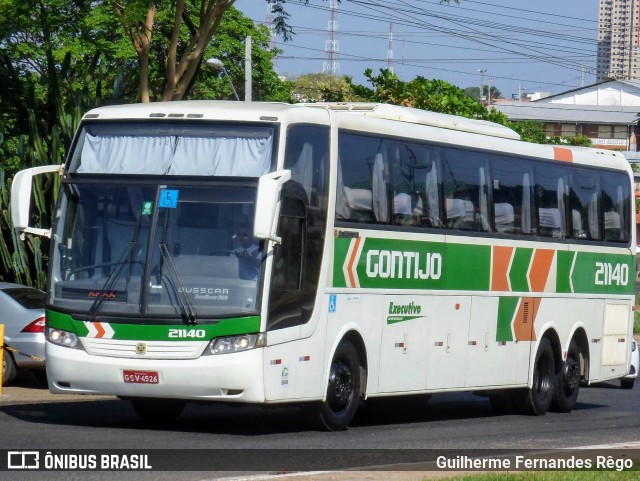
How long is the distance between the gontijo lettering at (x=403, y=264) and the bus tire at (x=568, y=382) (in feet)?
13.3

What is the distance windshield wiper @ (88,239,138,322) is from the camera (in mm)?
13352

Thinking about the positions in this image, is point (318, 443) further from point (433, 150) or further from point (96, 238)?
point (433, 150)

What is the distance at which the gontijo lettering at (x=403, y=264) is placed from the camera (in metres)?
15.2

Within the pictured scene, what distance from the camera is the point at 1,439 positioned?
12297 millimetres

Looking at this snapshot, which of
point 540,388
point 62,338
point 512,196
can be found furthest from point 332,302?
point 540,388

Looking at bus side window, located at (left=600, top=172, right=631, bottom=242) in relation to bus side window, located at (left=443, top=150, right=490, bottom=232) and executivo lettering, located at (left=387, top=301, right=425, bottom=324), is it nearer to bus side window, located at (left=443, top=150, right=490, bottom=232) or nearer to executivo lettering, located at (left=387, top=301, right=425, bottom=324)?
bus side window, located at (left=443, top=150, right=490, bottom=232)

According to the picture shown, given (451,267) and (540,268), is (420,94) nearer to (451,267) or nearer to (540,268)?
(540,268)

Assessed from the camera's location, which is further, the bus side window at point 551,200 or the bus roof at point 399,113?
the bus side window at point 551,200

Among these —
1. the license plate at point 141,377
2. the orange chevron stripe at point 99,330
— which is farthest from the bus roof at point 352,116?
the license plate at point 141,377

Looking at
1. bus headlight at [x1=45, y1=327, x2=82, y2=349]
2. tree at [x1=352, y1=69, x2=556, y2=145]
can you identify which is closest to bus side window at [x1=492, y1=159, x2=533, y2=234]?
bus headlight at [x1=45, y1=327, x2=82, y2=349]

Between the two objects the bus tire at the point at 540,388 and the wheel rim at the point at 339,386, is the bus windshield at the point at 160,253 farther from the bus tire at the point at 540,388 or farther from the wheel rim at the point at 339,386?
the bus tire at the point at 540,388

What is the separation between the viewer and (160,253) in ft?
43.4

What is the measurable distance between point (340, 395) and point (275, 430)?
78 centimetres

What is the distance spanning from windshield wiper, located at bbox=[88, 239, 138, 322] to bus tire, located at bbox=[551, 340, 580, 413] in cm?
835
